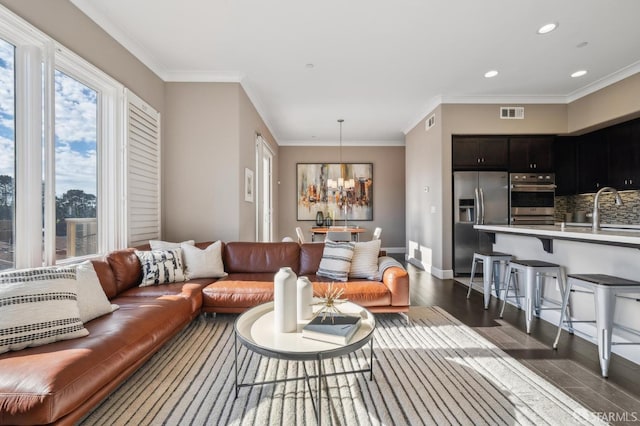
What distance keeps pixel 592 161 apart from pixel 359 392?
18.5 ft

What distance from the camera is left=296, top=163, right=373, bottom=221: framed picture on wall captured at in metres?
8.16

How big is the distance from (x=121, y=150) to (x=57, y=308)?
2107mm

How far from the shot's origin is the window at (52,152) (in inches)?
86.1

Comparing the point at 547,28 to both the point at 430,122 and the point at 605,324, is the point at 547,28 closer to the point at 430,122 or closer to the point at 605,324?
the point at 430,122

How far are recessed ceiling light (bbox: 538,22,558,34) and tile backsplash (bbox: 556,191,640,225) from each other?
2.90m

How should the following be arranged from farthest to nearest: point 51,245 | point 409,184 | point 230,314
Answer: point 409,184, point 230,314, point 51,245

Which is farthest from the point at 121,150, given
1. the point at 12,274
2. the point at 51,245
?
the point at 12,274

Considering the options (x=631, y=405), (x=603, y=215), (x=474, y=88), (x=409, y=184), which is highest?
(x=474, y=88)

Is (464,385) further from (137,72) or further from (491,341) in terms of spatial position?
(137,72)

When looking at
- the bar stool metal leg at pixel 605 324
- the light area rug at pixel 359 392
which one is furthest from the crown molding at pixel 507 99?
the light area rug at pixel 359 392

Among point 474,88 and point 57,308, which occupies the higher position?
point 474,88

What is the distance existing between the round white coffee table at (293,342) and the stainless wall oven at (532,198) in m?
4.37

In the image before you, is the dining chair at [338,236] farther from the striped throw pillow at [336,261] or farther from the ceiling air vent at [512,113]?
the ceiling air vent at [512,113]

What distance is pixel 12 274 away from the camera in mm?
1761
